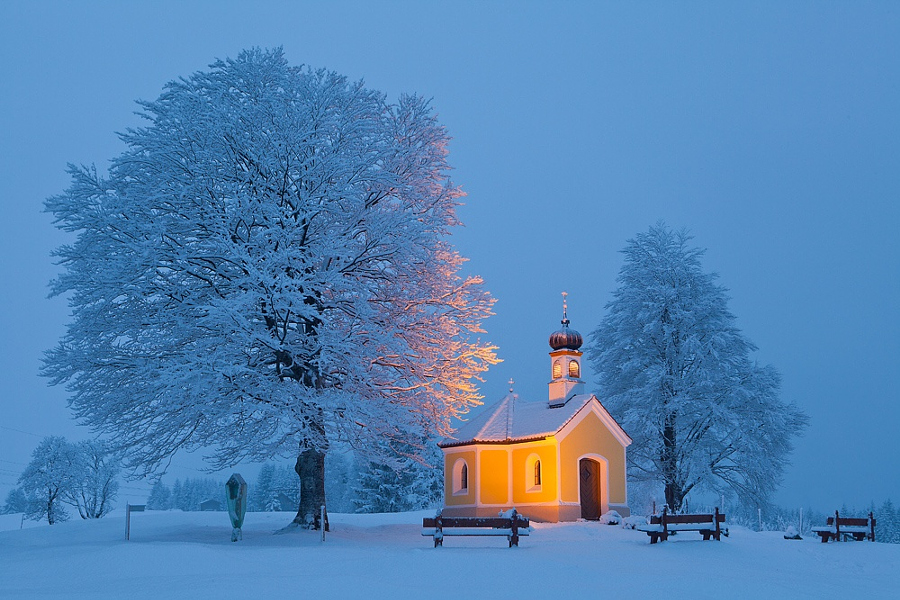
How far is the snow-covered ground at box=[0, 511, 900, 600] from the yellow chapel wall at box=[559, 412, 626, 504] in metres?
7.40

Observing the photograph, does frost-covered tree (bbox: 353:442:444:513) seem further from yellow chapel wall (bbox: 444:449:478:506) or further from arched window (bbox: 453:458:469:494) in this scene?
arched window (bbox: 453:458:469:494)

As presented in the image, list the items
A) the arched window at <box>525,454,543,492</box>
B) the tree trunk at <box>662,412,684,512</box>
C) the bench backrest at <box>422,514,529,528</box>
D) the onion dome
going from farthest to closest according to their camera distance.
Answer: the onion dome
the tree trunk at <box>662,412,684,512</box>
the arched window at <box>525,454,543,492</box>
the bench backrest at <box>422,514,529,528</box>

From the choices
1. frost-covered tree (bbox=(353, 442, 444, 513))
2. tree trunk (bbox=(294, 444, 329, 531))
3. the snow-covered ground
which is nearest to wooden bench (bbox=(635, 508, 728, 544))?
the snow-covered ground

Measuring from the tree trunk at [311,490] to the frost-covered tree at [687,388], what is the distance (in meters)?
14.6

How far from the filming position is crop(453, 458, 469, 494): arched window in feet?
106

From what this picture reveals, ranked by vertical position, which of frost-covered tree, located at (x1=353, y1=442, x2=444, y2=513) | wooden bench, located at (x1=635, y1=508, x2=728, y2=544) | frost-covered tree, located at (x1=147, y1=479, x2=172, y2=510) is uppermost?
wooden bench, located at (x1=635, y1=508, x2=728, y2=544)

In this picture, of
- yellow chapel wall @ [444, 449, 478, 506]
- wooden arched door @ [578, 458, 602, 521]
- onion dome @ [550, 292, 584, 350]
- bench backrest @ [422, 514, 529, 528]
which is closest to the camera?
bench backrest @ [422, 514, 529, 528]

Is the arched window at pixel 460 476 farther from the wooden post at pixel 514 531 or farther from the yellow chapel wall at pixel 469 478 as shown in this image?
the wooden post at pixel 514 531

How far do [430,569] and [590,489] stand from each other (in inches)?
724

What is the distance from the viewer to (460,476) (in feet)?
106

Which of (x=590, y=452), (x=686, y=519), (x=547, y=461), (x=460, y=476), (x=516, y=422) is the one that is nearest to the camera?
(x=686, y=519)

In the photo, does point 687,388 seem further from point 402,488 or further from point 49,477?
point 49,477

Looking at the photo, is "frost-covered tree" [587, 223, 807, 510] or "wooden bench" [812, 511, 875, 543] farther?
"frost-covered tree" [587, 223, 807, 510]

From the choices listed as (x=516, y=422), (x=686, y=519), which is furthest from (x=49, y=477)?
(x=686, y=519)
